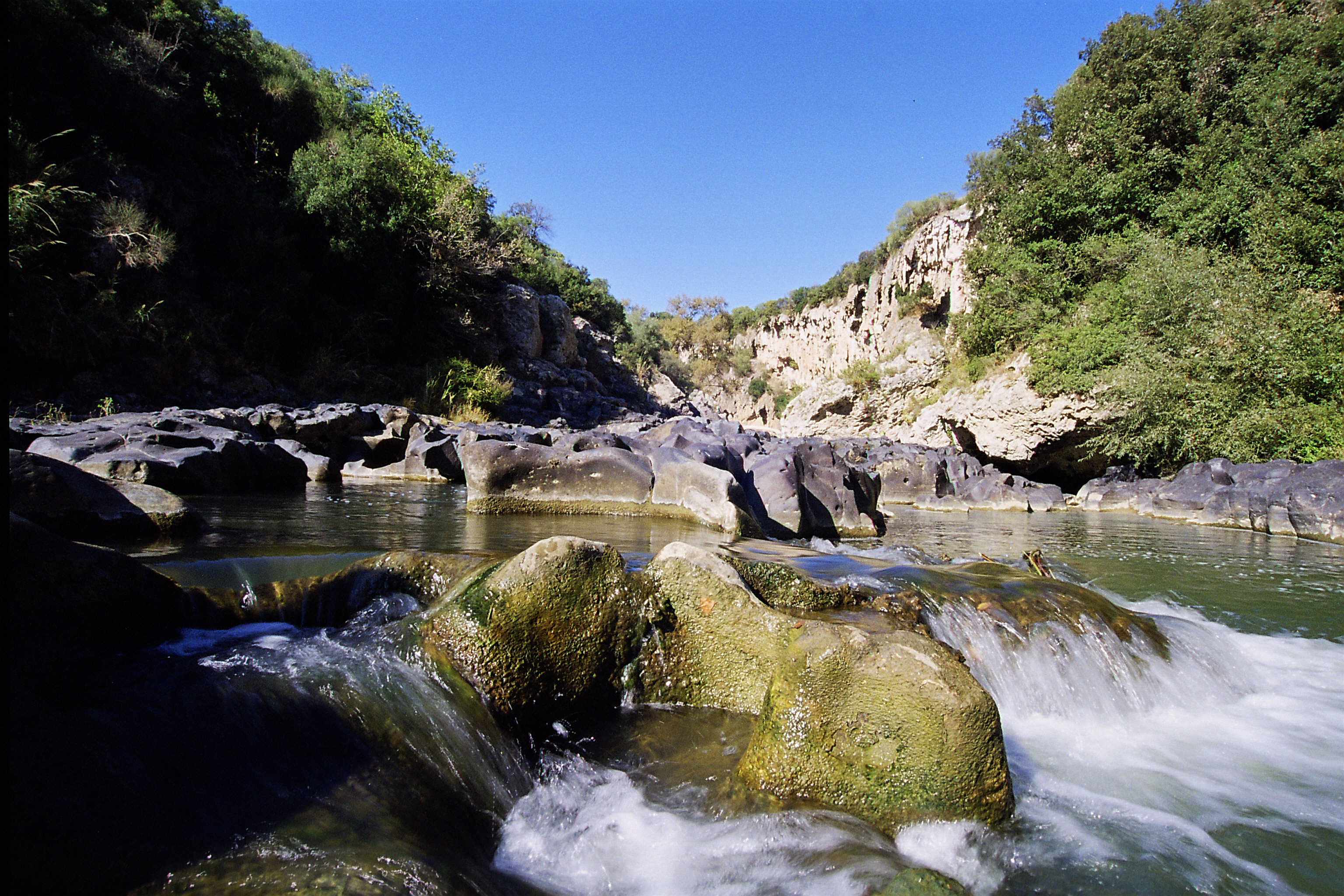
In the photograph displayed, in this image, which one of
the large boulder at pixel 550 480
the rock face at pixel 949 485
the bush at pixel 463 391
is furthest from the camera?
the bush at pixel 463 391

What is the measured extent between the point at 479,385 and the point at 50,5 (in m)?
13.2

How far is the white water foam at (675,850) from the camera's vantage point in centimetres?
235

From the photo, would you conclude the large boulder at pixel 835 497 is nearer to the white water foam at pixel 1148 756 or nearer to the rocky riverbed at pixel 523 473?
the rocky riverbed at pixel 523 473

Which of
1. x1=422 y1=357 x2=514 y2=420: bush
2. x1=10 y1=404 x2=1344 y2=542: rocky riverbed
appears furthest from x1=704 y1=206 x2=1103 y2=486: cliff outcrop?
x1=422 y1=357 x2=514 y2=420: bush

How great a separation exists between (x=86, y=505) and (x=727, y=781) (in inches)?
198

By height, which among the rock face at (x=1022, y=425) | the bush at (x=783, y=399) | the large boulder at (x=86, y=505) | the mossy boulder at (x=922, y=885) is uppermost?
the bush at (x=783, y=399)

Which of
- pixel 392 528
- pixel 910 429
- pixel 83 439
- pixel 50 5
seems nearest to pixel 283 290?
pixel 50 5

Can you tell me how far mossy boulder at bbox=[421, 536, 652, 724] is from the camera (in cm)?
316

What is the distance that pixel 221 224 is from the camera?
1897 centimetres

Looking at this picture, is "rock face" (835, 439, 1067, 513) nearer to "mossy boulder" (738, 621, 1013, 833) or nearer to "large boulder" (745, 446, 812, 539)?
"large boulder" (745, 446, 812, 539)

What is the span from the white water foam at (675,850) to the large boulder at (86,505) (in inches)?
162

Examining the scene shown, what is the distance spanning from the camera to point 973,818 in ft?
8.54

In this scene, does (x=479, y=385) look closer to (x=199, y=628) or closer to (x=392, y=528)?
(x=392, y=528)

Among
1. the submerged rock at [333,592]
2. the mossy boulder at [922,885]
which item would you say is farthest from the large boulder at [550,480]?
the mossy boulder at [922,885]
